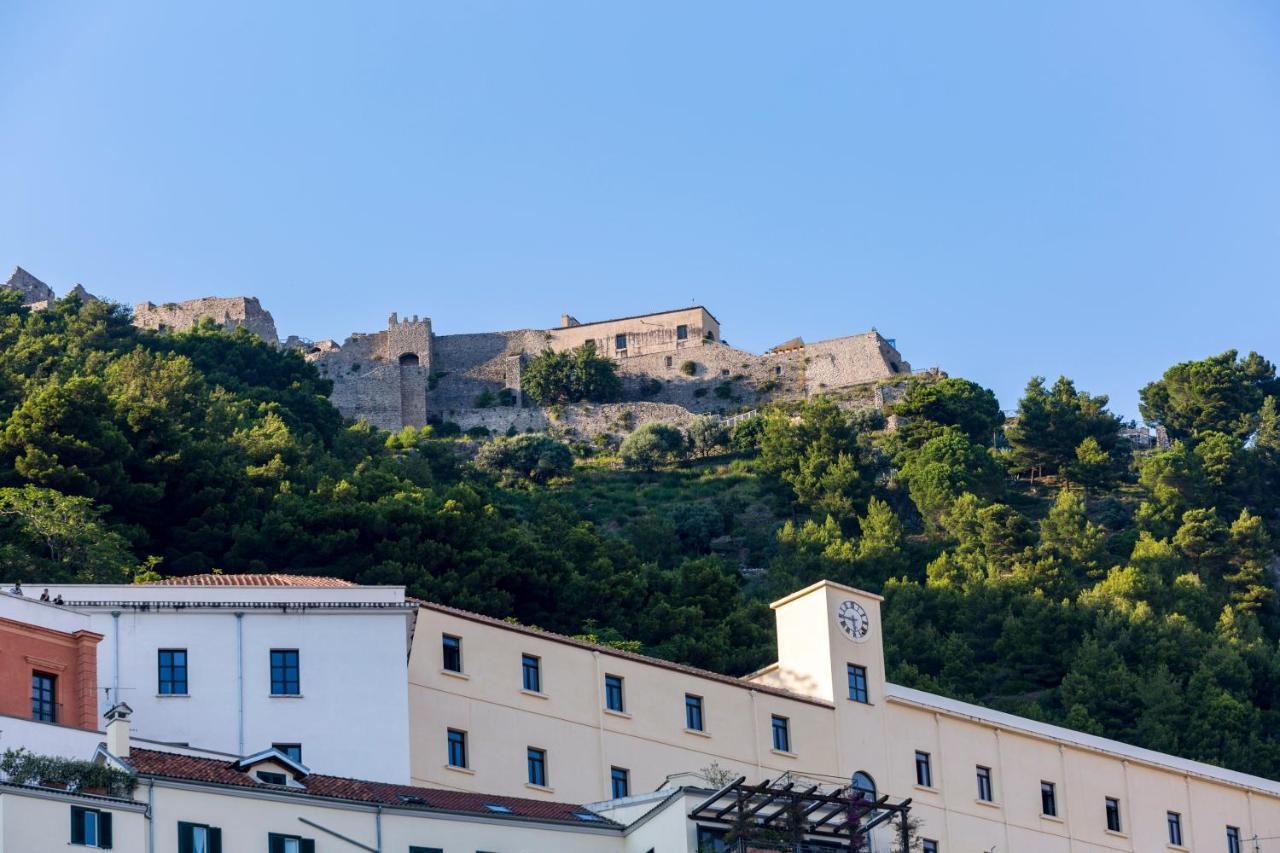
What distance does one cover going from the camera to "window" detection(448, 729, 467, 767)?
43156 mm

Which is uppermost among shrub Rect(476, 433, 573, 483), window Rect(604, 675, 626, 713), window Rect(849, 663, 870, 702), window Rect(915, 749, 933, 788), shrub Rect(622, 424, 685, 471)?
shrub Rect(622, 424, 685, 471)

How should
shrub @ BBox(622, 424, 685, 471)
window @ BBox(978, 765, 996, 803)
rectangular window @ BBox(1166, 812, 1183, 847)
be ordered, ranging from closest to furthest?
window @ BBox(978, 765, 996, 803)
rectangular window @ BBox(1166, 812, 1183, 847)
shrub @ BBox(622, 424, 685, 471)

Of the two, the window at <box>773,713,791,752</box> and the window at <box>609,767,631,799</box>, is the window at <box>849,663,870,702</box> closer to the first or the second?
the window at <box>773,713,791,752</box>

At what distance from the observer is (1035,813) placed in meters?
51.6

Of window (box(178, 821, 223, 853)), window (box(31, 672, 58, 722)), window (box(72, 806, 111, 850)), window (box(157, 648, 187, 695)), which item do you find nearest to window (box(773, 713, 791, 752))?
window (box(157, 648, 187, 695))

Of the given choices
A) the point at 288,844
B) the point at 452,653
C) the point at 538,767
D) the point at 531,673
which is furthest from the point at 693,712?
the point at 288,844

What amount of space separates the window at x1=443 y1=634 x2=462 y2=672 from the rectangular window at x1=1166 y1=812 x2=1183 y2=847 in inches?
733

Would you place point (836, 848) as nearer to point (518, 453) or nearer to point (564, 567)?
point (564, 567)

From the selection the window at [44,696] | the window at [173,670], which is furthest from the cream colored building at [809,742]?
the window at [44,696]

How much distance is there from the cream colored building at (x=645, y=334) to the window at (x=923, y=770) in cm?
7837

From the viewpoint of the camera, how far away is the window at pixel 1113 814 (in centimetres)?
5269

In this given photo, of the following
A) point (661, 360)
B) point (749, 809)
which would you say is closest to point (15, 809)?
point (749, 809)

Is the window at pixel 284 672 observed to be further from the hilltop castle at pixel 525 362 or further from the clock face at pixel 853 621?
the hilltop castle at pixel 525 362

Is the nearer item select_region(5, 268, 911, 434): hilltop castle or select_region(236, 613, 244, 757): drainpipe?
select_region(236, 613, 244, 757): drainpipe
